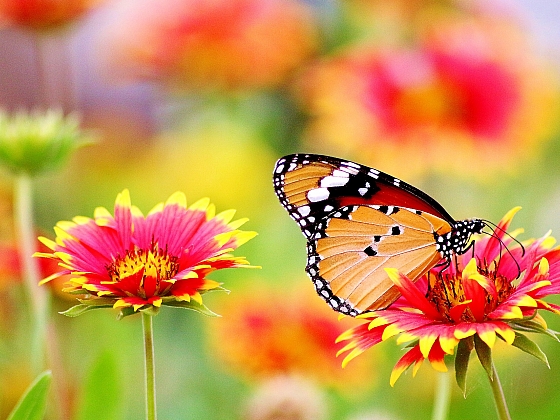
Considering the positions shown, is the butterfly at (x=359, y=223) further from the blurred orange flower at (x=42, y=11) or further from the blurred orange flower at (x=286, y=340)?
the blurred orange flower at (x=42, y=11)

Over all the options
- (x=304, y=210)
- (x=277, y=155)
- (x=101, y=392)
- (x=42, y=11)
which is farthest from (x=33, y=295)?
(x=277, y=155)

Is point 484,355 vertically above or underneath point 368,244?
underneath

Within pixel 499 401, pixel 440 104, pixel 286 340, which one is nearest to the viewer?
pixel 499 401

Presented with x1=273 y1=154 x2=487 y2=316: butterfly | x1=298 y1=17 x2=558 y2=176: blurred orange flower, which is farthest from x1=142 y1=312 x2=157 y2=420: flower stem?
x1=298 y1=17 x2=558 y2=176: blurred orange flower

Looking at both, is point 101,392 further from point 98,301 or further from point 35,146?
point 35,146

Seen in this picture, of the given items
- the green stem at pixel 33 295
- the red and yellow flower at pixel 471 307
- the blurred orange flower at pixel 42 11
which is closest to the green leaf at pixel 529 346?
the red and yellow flower at pixel 471 307

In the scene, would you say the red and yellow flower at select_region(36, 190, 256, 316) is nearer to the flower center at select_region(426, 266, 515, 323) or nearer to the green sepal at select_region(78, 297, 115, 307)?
the green sepal at select_region(78, 297, 115, 307)
